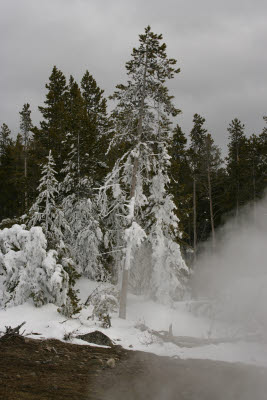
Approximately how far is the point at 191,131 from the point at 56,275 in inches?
774

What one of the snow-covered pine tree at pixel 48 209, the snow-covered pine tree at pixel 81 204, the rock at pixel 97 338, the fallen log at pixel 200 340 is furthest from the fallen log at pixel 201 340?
the snow-covered pine tree at pixel 81 204

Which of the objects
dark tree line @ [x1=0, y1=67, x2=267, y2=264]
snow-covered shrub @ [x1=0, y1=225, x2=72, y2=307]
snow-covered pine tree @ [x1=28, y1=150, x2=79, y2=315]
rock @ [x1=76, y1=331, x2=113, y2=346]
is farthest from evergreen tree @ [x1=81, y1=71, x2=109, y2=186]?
rock @ [x1=76, y1=331, x2=113, y2=346]

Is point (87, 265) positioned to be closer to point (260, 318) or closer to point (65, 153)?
point (65, 153)

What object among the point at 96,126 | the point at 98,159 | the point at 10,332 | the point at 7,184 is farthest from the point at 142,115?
the point at 7,184

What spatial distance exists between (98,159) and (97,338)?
34.0 ft

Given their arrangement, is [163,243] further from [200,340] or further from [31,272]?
[31,272]

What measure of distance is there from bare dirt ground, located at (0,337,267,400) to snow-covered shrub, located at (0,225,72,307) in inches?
82.8

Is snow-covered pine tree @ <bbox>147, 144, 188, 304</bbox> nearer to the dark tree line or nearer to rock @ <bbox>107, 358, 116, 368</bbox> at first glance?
the dark tree line

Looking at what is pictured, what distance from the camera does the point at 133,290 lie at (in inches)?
721

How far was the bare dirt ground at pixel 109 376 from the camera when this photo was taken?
6141mm

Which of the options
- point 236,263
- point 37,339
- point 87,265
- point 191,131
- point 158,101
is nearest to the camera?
point 37,339

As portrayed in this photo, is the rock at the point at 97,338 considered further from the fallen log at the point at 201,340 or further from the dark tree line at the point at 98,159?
the dark tree line at the point at 98,159

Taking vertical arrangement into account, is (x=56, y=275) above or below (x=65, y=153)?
below

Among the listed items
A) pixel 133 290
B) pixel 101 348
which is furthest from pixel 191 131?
pixel 101 348
